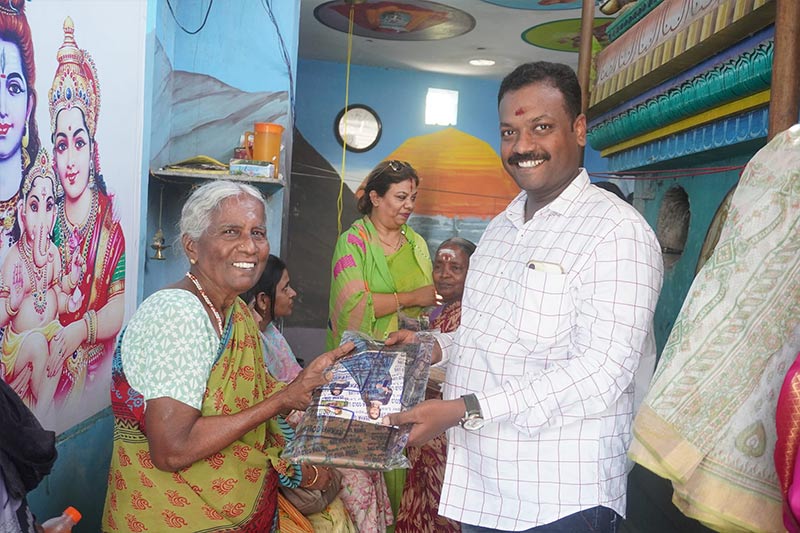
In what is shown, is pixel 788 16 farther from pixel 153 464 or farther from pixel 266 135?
pixel 266 135

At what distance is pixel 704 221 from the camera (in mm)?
3096

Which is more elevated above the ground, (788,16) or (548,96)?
(788,16)

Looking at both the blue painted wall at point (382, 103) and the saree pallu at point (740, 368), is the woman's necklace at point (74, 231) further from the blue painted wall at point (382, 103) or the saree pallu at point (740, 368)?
the blue painted wall at point (382, 103)

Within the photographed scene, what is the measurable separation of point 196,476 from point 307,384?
41 centimetres

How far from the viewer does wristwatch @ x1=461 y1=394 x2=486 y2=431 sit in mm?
1681

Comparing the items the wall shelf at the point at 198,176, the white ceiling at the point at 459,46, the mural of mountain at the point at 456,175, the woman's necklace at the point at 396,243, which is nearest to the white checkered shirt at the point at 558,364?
the woman's necklace at the point at 396,243

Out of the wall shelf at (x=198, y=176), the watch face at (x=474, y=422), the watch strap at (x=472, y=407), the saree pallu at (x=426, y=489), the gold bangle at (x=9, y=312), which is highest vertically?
the wall shelf at (x=198, y=176)

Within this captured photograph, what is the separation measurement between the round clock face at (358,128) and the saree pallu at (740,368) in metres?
7.68

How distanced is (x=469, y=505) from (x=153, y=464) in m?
0.88

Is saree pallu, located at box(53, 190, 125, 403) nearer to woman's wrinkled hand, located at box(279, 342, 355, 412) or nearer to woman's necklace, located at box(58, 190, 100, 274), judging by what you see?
woman's necklace, located at box(58, 190, 100, 274)

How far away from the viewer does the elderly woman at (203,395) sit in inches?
76.6

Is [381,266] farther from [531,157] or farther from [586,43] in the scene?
[531,157]

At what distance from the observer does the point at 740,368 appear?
1127 millimetres

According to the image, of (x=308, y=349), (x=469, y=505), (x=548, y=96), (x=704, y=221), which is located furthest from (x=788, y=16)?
(x=308, y=349)
